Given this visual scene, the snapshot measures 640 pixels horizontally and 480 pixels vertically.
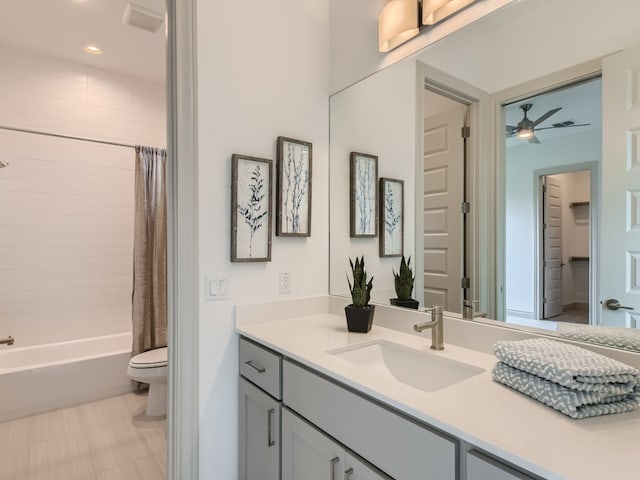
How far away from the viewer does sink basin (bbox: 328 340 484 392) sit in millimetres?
1163

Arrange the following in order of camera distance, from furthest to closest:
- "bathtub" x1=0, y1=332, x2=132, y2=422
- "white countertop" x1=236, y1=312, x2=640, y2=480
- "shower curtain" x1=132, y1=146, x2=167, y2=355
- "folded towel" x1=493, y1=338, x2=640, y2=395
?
"shower curtain" x1=132, y1=146, x2=167, y2=355, "bathtub" x1=0, y1=332, x2=132, y2=422, "folded towel" x1=493, y1=338, x2=640, y2=395, "white countertop" x1=236, y1=312, x2=640, y2=480

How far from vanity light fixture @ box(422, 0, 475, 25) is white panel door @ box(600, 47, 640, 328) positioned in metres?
0.58

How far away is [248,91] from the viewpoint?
1629 mm

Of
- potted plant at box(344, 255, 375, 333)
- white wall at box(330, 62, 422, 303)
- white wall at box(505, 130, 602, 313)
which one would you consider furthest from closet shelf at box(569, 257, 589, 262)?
potted plant at box(344, 255, 375, 333)

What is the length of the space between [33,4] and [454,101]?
2.62 m

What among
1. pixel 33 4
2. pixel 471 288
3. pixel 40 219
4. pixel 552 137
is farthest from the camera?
pixel 40 219

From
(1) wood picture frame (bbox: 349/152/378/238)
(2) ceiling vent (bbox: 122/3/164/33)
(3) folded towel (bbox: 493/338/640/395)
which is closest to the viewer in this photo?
(3) folded towel (bbox: 493/338/640/395)

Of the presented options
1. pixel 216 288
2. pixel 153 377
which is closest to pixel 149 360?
pixel 153 377

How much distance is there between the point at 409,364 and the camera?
131 cm

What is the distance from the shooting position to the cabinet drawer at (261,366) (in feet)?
4.30

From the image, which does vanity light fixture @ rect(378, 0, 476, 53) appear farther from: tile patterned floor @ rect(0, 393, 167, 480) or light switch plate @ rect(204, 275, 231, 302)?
tile patterned floor @ rect(0, 393, 167, 480)

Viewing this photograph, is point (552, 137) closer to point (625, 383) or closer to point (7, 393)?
point (625, 383)

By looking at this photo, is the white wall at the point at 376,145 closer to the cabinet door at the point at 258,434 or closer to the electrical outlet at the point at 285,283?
the electrical outlet at the point at 285,283

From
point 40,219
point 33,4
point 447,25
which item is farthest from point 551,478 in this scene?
point 40,219
